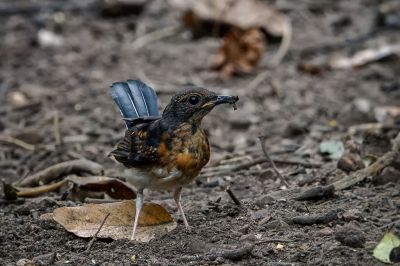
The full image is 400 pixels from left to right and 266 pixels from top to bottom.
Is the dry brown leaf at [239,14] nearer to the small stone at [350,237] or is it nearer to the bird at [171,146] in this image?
the bird at [171,146]

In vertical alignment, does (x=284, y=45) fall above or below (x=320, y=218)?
below

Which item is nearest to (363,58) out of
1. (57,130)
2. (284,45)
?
(284,45)

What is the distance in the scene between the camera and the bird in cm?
497

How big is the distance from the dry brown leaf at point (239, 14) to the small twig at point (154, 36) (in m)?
0.35

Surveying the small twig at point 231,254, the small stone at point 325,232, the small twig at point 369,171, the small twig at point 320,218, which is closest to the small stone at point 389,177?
the small twig at point 369,171

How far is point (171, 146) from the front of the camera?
4.99 metres

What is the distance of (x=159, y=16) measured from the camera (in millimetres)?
11195

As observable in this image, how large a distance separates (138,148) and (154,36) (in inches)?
222

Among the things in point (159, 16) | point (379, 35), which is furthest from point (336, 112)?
point (159, 16)

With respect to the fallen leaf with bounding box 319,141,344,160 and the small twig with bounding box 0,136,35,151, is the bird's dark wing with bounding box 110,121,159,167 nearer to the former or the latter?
the fallen leaf with bounding box 319,141,344,160

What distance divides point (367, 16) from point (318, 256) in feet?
22.4

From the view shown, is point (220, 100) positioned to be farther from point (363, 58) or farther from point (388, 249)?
point (363, 58)

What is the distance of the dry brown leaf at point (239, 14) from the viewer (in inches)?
396

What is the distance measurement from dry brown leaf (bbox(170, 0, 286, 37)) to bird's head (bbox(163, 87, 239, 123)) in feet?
16.1
